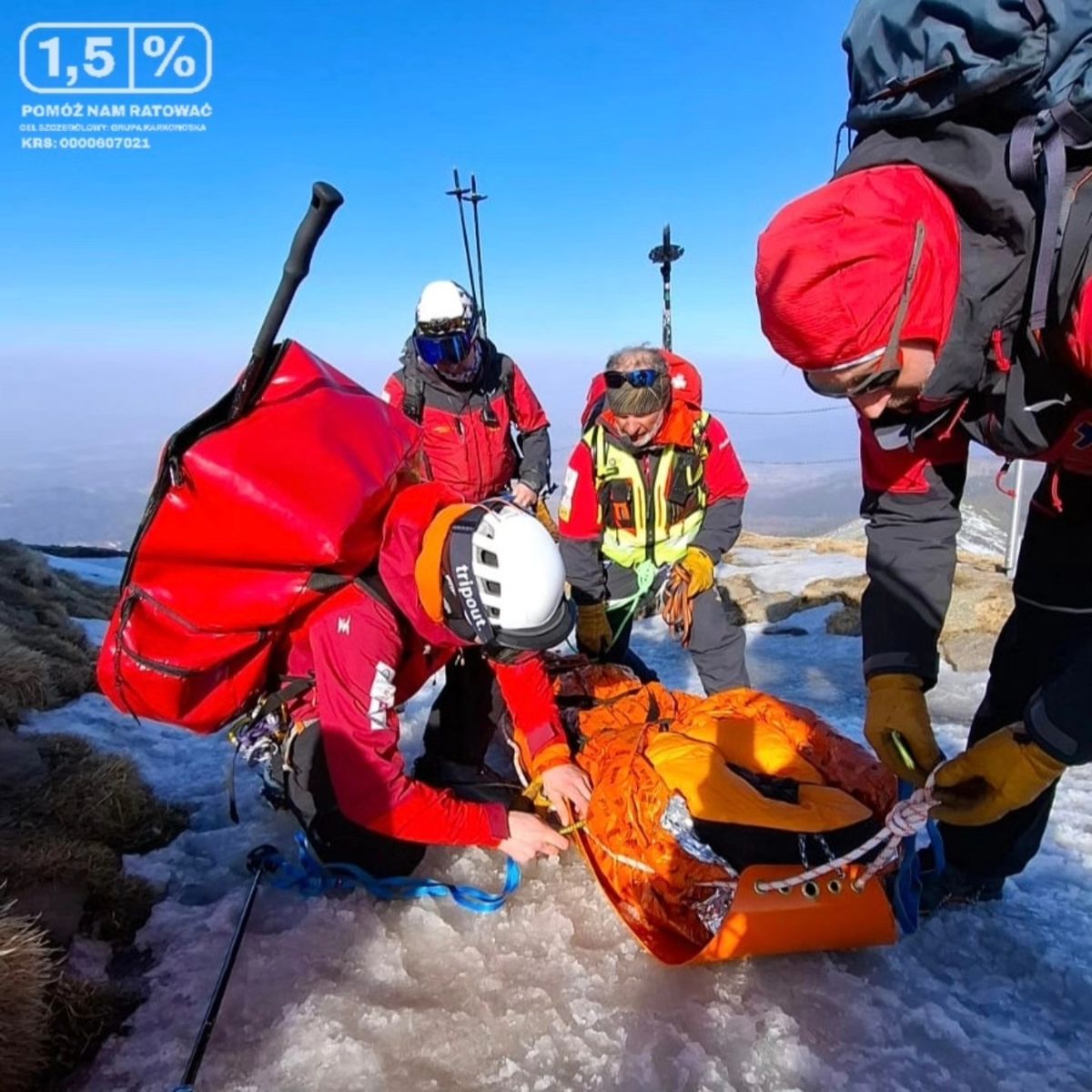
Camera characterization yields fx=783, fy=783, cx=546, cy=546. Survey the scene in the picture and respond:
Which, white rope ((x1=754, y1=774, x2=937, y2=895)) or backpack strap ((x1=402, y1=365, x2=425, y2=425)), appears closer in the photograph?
white rope ((x1=754, y1=774, x2=937, y2=895))

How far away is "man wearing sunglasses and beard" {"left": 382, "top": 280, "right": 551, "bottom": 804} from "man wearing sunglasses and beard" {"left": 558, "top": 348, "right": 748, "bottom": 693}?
46.3 inches

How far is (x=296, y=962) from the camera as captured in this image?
98.5 inches

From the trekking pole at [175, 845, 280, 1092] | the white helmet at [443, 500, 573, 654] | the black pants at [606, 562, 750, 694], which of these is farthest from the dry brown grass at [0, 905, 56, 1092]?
the black pants at [606, 562, 750, 694]

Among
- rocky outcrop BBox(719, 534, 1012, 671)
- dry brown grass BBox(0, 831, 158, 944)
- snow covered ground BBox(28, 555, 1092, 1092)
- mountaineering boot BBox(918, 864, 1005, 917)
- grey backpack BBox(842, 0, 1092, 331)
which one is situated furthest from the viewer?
rocky outcrop BBox(719, 534, 1012, 671)

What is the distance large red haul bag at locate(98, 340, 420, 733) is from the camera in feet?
7.69

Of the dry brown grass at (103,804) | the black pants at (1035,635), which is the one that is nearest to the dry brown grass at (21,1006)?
the dry brown grass at (103,804)

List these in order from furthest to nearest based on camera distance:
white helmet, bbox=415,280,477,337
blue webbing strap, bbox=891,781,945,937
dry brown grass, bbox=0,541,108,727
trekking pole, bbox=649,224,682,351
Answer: trekking pole, bbox=649,224,682,351 → white helmet, bbox=415,280,477,337 → dry brown grass, bbox=0,541,108,727 → blue webbing strap, bbox=891,781,945,937

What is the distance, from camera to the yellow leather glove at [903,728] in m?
2.41

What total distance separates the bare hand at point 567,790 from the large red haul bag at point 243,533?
107 centimetres

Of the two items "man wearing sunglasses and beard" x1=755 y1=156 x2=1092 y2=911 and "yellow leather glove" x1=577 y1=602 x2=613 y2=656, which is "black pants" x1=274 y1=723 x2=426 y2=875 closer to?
"man wearing sunglasses and beard" x1=755 y1=156 x2=1092 y2=911

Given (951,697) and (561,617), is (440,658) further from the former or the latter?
(951,697)

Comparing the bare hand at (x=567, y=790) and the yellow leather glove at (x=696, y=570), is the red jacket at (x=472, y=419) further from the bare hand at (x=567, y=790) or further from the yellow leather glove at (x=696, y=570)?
the bare hand at (x=567, y=790)

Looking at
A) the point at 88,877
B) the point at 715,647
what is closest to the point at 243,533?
the point at 88,877

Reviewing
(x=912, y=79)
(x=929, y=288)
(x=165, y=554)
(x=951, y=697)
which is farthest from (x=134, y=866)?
(x=951, y=697)
